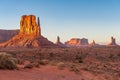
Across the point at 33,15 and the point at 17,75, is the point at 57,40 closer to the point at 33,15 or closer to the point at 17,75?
the point at 33,15

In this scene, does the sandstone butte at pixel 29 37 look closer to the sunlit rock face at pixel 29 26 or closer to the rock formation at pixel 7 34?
the sunlit rock face at pixel 29 26

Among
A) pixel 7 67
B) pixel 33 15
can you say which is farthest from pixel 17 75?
pixel 33 15

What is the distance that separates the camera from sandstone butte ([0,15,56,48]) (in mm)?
121819

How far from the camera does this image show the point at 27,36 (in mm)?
133000

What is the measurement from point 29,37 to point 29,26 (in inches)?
422

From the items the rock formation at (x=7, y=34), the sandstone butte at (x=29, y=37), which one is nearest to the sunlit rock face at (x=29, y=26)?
the sandstone butte at (x=29, y=37)

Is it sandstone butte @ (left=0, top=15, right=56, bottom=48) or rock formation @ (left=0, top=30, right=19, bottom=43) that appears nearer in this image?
sandstone butte @ (left=0, top=15, right=56, bottom=48)

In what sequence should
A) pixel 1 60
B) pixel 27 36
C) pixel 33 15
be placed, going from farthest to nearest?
1. pixel 33 15
2. pixel 27 36
3. pixel 1 60

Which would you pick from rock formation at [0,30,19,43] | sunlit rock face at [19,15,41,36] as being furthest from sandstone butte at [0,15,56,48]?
rock formation at [0,30,19,43]

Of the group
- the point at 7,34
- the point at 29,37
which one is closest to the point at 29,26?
the point at 29,37

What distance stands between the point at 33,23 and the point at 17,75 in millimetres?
124296

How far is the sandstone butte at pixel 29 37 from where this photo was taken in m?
122

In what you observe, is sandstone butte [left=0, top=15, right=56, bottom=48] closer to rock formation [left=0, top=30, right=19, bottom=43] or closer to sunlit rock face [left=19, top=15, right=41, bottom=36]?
sunlit rock face [left=19, top=15, right=41, bottom=36]

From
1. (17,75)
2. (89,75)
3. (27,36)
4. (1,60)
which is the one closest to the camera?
(17,75)
